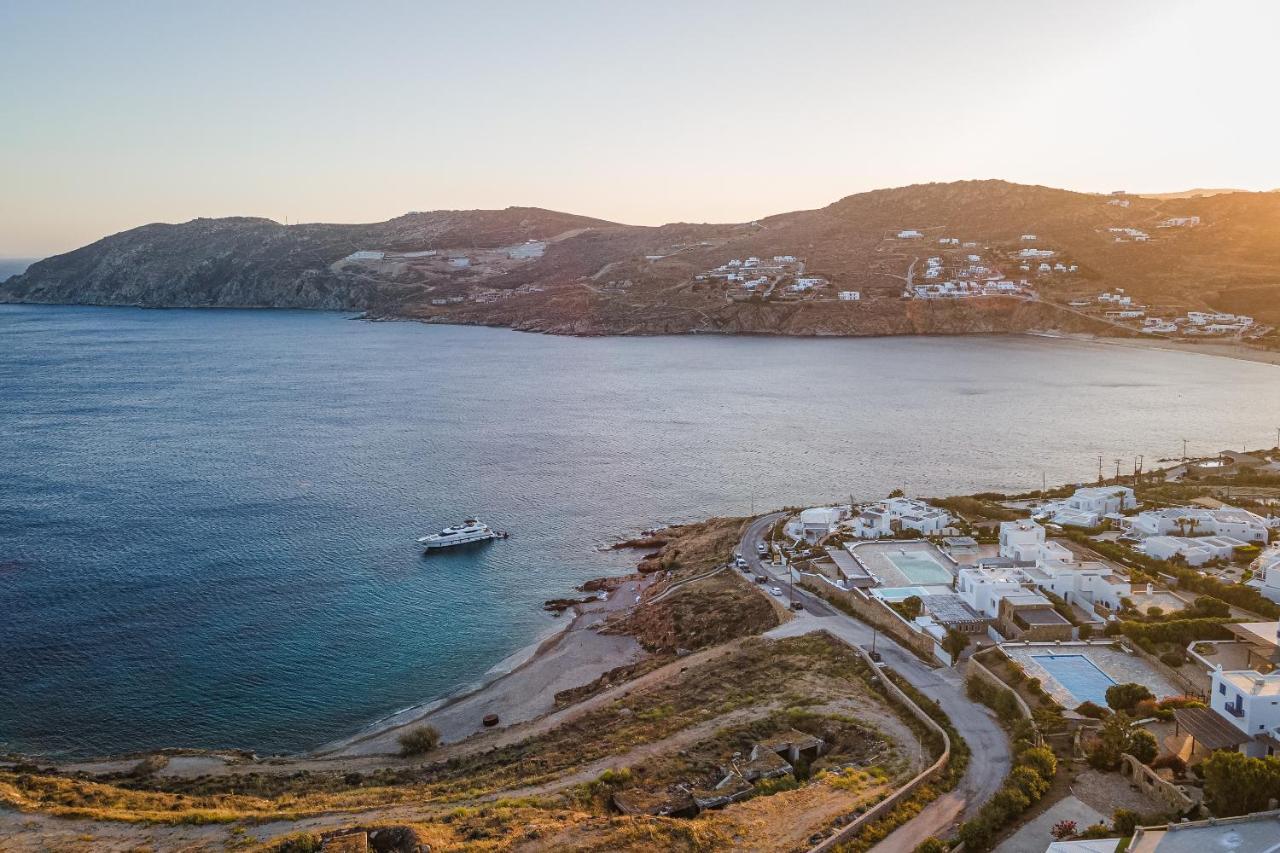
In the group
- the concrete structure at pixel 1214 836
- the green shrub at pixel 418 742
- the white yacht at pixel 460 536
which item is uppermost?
the concrete structure at pixel 1214 836

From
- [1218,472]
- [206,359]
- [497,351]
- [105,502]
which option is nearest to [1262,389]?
[1218,472]

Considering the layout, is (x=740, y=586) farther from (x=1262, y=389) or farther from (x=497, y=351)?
(x=497, y=351)

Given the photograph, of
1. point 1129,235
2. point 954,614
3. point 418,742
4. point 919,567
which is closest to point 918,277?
point 1129,235

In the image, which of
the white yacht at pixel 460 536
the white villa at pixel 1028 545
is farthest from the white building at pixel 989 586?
the white yacht at pixel 460 536

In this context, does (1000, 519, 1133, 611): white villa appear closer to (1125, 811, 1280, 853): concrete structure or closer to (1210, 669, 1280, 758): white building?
(1210, 669, 1280, 758): white building

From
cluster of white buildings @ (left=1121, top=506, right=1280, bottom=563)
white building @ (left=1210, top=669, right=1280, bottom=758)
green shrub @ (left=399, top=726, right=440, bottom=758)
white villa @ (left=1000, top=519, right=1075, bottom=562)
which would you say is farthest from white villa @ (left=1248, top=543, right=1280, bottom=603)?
green shrub @ (left=399, top=726, right=440, bottom=758)

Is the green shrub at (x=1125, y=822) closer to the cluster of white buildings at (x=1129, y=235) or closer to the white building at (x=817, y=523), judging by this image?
the white building at (x=817, y=523)
